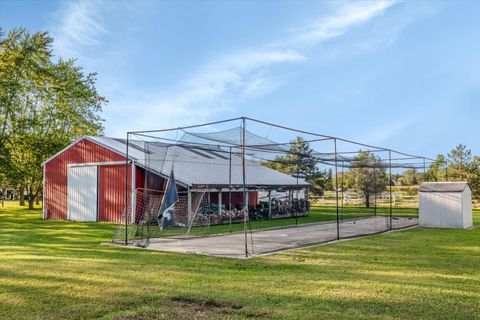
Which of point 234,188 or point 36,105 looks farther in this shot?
point 36,105

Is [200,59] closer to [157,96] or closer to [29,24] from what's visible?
[157,96]

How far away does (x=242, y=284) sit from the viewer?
5559mm

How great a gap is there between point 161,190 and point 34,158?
14.5 metres

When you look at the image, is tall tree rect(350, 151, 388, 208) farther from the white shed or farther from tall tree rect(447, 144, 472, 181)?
the white shed

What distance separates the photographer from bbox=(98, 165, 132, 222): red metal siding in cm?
1703

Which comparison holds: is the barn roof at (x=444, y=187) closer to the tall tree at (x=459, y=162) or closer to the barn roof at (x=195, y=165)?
the barn roof at (x=195, y=165)

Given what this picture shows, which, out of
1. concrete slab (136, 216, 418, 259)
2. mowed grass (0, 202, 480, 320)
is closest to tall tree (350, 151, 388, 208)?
concrete slab (136, 216, 418, 259)

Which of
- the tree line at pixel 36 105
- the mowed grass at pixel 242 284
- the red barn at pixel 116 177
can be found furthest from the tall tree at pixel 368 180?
the tree line at pixel 36 105

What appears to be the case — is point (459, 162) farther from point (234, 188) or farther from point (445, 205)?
point (234, 188)

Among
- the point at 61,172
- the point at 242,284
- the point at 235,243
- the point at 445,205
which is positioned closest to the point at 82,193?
the point at 61,172

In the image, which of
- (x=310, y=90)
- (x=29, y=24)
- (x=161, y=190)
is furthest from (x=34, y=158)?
(x=310, y=90)

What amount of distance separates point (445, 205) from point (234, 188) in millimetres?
8124

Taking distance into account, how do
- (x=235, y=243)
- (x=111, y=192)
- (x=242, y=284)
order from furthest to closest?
(x=111, y=192), (x=235, y=243), (x=242, y=284)

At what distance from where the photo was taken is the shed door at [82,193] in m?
18.0
